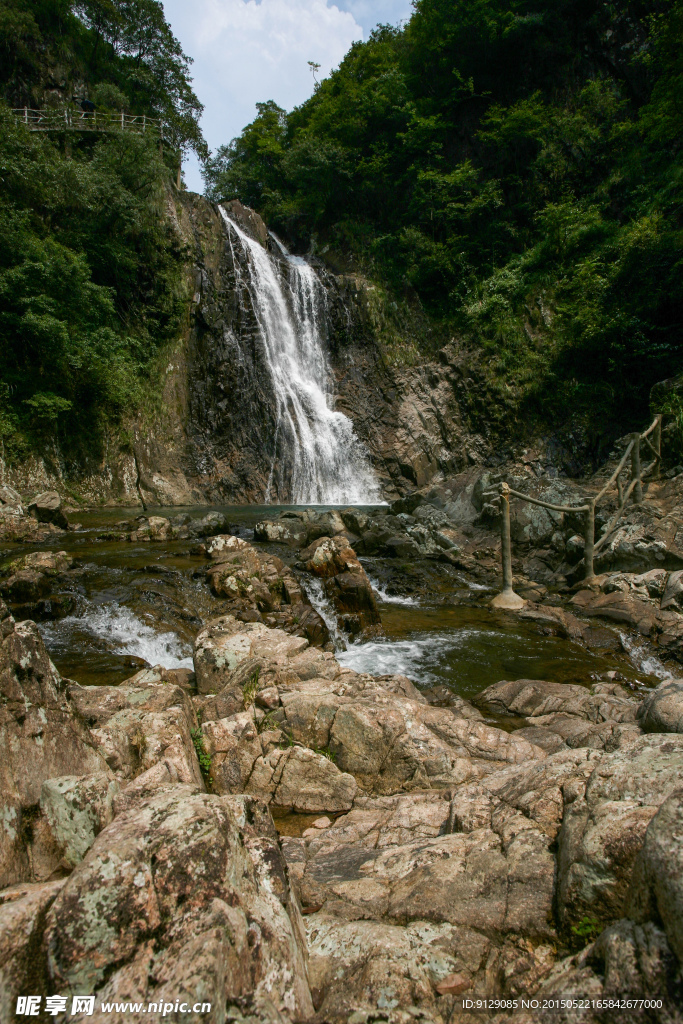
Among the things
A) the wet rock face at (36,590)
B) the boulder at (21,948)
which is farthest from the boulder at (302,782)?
the wet rock face at (36,590)

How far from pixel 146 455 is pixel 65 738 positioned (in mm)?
17223

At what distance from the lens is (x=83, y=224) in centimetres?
1792

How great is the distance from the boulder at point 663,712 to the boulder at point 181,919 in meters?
2.87

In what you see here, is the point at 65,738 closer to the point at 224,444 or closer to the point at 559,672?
the point at 559,672

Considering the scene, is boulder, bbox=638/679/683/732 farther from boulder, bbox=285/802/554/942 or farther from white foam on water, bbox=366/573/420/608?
white foam on water, bbox=366/573/420/608

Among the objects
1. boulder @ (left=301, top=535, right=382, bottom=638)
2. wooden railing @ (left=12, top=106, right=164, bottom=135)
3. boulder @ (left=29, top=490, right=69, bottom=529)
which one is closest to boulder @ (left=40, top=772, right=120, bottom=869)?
boulder @ (left=301, top=535, right=382, bottom=638)

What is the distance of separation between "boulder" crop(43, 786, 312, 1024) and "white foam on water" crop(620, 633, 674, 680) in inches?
242

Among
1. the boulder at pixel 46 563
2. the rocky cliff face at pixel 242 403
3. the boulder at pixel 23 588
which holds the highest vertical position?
the rocky cliff face at pixel 242 403

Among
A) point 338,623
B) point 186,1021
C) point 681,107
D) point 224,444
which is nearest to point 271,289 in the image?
point 224,444

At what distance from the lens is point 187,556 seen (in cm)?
980

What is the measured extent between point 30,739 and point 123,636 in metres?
4.62

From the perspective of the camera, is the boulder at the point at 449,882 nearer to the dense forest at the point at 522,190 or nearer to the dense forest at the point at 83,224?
the dense forest at the point at 83,224

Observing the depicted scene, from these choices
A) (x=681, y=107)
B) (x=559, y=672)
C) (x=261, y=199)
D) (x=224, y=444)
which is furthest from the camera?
(x=261, y=199)

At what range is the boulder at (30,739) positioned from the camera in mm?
2080
